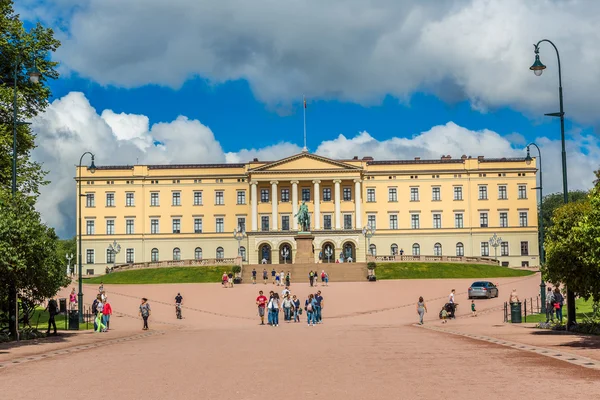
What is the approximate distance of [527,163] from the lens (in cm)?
11088

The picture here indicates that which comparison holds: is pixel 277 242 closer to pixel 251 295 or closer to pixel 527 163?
pixel 527 163

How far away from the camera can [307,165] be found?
109375 mm

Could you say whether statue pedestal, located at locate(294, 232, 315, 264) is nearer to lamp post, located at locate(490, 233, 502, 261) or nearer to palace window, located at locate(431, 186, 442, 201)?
palace window, located at locate(431, 186, 442, 201)

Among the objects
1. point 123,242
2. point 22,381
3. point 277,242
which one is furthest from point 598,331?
point 123,242

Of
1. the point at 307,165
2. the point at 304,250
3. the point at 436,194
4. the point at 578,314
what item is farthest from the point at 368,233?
the point at 578,314

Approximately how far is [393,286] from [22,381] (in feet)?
168

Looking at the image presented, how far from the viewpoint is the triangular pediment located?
108875 millimetres

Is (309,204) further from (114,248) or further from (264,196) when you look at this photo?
(114,248)

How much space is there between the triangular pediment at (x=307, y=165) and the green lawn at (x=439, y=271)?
22.8 m

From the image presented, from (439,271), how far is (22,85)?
56724 mm

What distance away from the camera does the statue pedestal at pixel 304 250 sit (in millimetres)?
84750

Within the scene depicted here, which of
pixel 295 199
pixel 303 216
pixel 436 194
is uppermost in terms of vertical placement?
pixel 436 194

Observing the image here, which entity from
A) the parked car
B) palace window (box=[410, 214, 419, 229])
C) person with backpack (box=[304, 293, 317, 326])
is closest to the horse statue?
palace window (box=[410, 214, 419, 229])

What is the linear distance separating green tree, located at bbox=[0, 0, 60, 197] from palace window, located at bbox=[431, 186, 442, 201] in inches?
3129
